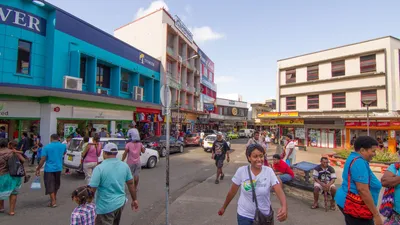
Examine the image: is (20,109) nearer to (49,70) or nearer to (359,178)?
(49,70)

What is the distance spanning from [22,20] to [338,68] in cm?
2548

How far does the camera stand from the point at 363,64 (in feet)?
68.9

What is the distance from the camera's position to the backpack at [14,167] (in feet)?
15.5

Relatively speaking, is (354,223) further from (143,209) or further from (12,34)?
(12,34)

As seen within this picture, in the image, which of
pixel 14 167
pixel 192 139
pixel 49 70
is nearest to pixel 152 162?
pixel 14 167

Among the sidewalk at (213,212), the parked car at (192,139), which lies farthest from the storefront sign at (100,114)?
the sidewalk at (213,212)

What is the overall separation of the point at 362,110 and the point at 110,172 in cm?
2387

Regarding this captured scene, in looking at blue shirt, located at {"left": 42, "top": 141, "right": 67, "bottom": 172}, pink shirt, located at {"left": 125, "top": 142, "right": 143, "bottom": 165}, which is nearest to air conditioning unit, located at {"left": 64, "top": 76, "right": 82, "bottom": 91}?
blue shirt, located at {"left": 42, "top": 141, "right": 67, "bottom": 172}

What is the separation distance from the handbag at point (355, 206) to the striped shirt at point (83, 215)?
310cm

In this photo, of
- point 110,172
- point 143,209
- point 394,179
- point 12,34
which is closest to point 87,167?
point 143,209

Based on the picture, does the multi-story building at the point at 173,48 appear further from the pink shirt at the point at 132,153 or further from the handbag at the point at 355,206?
the handbag at the point at 355,206

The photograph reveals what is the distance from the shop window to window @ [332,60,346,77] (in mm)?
1612

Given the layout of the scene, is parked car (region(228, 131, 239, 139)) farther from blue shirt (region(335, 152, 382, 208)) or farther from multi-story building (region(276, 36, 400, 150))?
blue shirt (region(335, 152, 382, 208))

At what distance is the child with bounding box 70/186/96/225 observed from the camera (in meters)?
2.62
